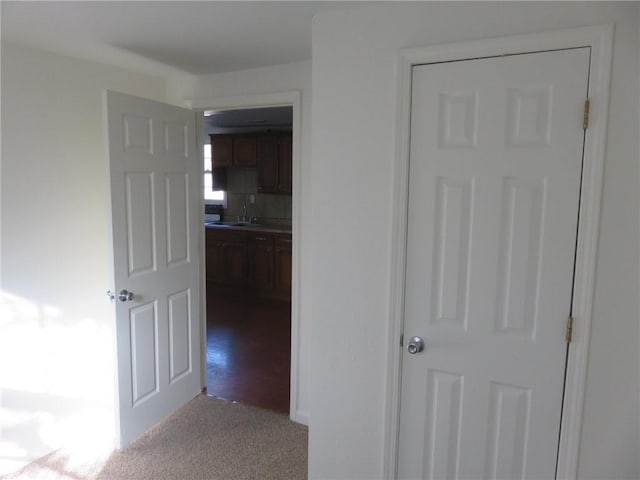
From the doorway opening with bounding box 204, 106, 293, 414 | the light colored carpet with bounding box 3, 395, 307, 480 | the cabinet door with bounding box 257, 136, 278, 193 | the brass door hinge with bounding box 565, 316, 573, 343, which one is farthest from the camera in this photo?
the cabinet door with bounding box 257, 136, 278, 193

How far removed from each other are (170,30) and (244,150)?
12.9ft

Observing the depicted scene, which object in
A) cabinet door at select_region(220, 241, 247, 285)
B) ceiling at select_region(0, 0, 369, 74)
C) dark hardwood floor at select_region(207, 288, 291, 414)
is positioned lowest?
dark hardwood floor at select_region(207, 288, 291, 414)

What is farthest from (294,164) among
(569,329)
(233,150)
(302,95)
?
(233,150)

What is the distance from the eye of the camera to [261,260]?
561 cm

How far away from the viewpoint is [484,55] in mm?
1599

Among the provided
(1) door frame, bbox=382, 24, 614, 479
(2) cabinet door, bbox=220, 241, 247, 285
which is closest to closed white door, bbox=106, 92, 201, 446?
(1) door frame, bbox=382, 24, 614, 479

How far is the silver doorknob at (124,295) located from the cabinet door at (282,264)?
9.82ft

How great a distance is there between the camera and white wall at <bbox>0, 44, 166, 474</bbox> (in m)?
2.23

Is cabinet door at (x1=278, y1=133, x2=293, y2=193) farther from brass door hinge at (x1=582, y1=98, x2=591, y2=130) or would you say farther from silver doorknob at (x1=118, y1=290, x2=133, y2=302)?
brass door hinge at (x1=582, y1=98, x2=591, y2=130)

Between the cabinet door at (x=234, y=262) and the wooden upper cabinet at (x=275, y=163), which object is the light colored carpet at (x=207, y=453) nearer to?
the cabinet door at (x=234, y=262)


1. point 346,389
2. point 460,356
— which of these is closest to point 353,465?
point 346,389

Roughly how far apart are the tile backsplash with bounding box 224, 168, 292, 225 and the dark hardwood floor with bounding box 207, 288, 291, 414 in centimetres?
117

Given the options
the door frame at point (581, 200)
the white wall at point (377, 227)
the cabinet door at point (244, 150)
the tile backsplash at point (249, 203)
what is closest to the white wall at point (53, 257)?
the white wall at point (377, 227)

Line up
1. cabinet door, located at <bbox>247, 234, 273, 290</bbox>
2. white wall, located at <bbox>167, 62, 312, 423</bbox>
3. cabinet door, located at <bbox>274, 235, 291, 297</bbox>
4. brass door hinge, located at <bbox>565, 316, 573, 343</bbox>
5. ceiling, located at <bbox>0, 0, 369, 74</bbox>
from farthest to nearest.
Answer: cabinet door, located at <bbox>247, 234, 273, 290</bbox> < cabinet door, located at <bbox>274, 235, 291, 297</bbox> < white wall, located at <bbox>167, 62, 312, 423</bbox> < ceiling, located at <bbox>0, 0, 369, 74</bbox> < brass door hinge, located at <bbox>565, 316, 573, 343</bbox>
